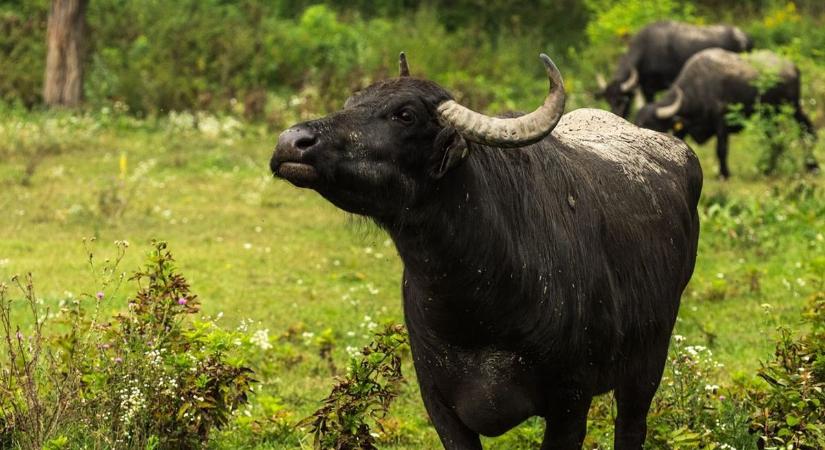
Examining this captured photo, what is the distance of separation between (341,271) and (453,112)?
20.1ft

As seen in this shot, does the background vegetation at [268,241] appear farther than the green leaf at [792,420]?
Yes

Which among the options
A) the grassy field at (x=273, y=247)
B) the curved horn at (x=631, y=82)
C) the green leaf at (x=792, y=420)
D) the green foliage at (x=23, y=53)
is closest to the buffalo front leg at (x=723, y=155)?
the grassy field at (x=273, y=247)

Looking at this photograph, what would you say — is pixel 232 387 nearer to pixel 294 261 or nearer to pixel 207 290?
pixel 207 290

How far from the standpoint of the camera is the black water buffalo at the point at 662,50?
20.0 m

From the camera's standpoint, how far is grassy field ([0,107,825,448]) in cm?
732

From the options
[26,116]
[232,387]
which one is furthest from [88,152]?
[232,387]

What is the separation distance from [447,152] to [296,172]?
1.83 feet

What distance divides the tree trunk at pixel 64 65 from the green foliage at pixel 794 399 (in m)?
14.0

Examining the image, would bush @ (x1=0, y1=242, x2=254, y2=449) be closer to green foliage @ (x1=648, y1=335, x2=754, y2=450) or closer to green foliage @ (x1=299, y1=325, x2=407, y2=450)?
green foliage @ (x1=299, y1=325, x2=407, y2=450)

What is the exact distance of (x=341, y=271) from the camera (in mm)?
10039

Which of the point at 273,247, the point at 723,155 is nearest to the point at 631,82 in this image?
the point at 723,155

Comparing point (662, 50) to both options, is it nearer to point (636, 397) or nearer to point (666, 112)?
point (666, 112)

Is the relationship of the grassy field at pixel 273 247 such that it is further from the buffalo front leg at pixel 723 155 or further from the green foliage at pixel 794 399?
the green foliage at pixel 794 399

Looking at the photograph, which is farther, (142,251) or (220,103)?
(220,103)
